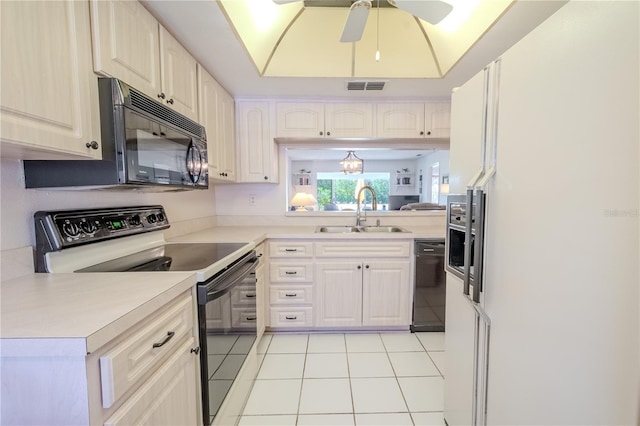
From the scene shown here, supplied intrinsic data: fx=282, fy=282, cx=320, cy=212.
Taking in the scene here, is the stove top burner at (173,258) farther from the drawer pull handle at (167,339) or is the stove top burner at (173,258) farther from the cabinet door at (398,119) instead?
the cabinet door at (398,119)

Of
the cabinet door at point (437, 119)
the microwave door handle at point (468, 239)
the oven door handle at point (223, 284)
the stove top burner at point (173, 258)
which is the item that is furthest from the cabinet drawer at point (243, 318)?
the cabinet door at point (437, 119)

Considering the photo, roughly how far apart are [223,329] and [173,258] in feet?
1.51

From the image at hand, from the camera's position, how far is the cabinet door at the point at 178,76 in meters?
1.53

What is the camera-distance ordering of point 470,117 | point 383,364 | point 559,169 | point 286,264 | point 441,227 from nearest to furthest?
point 559,169, point 470,117, point 383,364, point 286,264, point 441,227

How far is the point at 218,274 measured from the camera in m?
1.34

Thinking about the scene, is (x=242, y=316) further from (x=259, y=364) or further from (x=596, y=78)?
(x=596, y=78)

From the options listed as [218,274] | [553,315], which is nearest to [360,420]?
[218,274]

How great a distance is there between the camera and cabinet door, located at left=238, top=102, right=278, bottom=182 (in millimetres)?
2650

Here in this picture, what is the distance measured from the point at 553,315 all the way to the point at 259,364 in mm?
1877

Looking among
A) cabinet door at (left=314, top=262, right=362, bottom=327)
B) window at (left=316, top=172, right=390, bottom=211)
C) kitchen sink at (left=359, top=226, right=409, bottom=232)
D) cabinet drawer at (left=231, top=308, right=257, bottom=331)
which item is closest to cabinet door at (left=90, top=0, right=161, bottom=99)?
cabinet drawer at (left=231, top=308, right=257, bottom=331)

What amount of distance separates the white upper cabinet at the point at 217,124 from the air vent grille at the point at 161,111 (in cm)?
35

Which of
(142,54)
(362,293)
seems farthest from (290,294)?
(142,54)

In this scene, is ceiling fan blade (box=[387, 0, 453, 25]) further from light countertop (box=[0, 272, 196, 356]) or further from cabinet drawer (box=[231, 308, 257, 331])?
cabinet drawer (box=[231, 308, 257, 331])

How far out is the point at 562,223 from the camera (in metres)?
0.75
